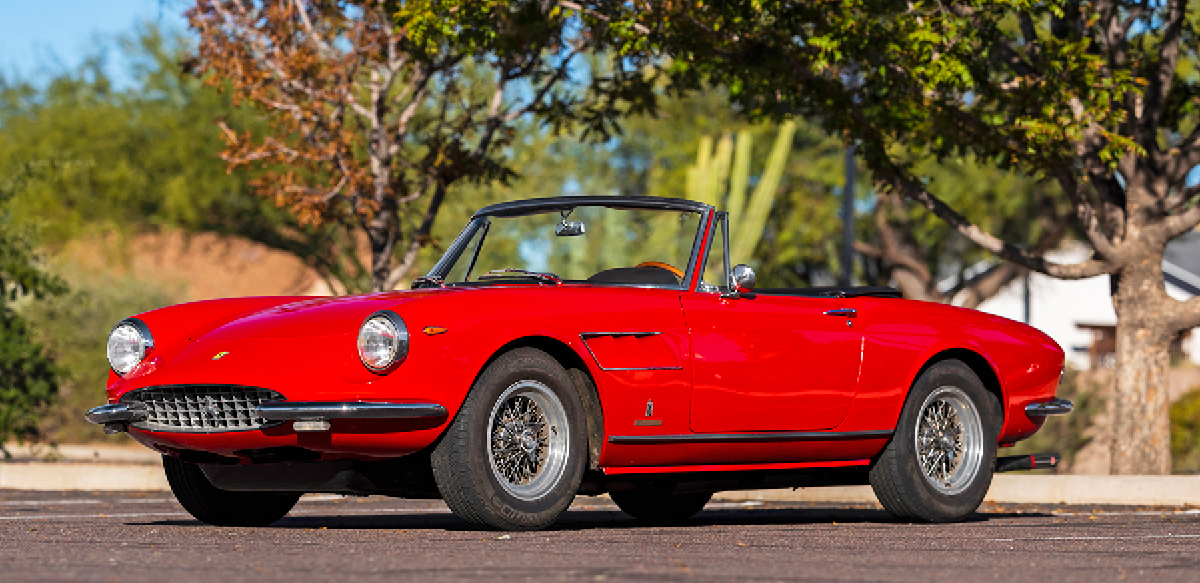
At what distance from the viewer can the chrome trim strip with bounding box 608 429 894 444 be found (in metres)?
7.19

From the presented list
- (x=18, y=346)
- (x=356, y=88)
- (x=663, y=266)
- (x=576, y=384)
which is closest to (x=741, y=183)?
(x=356, y=88)

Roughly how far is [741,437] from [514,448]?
123 centimetres

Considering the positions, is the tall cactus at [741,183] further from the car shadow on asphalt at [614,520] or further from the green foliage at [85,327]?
the car shadow on asphalt at [614,520]

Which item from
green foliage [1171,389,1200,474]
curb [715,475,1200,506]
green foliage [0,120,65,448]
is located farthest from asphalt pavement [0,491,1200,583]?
green foliage [1171,389,1200,474]

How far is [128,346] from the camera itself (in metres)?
7.50

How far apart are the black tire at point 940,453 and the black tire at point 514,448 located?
2.01m

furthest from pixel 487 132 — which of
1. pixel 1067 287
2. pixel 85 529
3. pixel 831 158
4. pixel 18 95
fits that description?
pixel 1067 287

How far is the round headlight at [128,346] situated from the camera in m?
7.46

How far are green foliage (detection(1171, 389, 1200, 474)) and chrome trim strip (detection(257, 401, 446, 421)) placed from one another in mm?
19806

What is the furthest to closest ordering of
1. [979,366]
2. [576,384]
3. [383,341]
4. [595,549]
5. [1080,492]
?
[1080,492], [979,366], [576,384], [383,341], [595,549]

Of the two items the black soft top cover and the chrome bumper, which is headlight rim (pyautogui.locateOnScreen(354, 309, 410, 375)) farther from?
the black soft top cover

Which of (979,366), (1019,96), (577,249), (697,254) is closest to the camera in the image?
(697,254)

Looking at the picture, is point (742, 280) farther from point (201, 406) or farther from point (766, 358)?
point (201, 406)

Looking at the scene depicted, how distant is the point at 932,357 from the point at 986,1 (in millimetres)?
5135
